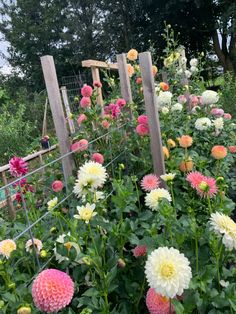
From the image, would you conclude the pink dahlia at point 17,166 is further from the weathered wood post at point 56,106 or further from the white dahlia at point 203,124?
the white dahlia at point 203,124

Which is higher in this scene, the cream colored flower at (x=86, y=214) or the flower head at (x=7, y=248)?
the cream colored flower at (x=86, y=214)

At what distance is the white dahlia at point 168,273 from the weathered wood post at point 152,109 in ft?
2.77

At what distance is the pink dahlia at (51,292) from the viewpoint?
0.65m

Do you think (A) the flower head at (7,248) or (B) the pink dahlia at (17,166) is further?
(B) the pink dahlia at (17,166)

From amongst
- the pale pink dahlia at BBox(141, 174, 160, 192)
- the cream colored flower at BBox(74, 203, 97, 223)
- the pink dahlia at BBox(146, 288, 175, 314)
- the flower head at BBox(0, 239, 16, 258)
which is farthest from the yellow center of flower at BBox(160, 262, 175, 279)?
the pale pink dahlia at BBox(141, 174, 160, 192)

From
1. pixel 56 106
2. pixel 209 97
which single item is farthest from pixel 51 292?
pixel 209 97

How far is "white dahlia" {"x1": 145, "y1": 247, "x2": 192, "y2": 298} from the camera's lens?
2.05 ft

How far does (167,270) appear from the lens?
634 millimetres

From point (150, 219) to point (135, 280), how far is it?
22cm

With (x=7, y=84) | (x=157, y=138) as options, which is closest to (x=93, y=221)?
(x=157, y=138)

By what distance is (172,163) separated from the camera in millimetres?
1525

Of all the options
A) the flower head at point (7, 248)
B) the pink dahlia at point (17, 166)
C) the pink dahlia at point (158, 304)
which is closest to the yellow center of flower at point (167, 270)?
the pink dahlia at point (158, 304)

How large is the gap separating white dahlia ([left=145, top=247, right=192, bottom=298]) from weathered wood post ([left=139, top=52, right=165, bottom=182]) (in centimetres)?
84

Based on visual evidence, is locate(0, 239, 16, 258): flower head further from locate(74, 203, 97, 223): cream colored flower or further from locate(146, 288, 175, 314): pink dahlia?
locate(146, 288, 175, 314): pink dahlia
